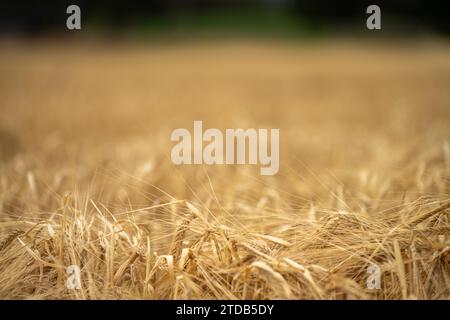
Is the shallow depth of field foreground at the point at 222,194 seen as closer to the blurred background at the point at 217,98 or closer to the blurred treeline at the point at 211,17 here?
the blurred background at the point at 217,98

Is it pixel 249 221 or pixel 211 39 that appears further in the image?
pixel 211 39

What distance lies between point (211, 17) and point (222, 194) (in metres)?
23.8

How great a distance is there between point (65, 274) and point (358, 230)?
39.4 inches

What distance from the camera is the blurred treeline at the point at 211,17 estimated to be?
15.7m

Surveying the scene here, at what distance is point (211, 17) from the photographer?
83.7ft

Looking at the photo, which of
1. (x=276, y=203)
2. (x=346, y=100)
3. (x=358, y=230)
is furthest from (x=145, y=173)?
(x=346, y=100)

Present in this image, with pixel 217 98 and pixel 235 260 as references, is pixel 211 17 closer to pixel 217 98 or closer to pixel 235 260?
pixel 217 98

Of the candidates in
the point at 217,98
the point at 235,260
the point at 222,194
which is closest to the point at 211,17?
the point at 217,98

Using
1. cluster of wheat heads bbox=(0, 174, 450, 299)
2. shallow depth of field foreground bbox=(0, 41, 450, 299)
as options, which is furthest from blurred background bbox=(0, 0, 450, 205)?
cluster of wheat heads bbox=(0, 174, 450, 299)

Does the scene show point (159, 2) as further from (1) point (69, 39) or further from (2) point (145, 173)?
(2) point (145, 173)

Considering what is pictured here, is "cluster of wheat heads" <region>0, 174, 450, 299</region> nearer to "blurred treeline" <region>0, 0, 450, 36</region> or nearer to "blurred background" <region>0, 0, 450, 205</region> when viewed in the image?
"blurred background" <region>0, 0, 450, 205</region>

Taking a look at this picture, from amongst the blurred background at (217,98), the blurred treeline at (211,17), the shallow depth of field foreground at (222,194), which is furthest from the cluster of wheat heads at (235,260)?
the blurred treeline at (211,17)

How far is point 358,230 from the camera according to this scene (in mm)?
1779

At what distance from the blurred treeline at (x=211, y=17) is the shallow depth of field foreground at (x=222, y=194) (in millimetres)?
7606
